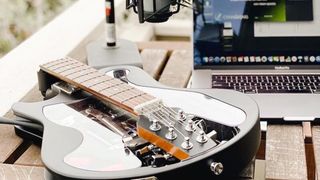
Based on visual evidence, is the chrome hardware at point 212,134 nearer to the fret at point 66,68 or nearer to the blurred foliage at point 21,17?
the fret at point 66,68

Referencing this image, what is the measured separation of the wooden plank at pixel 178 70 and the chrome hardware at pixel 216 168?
18.1 inches

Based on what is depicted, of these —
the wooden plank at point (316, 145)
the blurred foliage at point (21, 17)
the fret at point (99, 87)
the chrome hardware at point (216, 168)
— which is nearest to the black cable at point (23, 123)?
the fret at point (99, 87)

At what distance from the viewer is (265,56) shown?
1.24 meters

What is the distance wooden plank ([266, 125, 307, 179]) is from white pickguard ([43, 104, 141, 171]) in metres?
0.24

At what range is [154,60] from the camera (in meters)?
1.40

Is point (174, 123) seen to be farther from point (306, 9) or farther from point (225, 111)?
point (306, 9)

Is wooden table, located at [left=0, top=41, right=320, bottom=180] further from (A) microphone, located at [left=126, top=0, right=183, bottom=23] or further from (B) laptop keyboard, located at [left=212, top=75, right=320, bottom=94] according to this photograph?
(A) microphone, located at [left=126, top=0, right=183, bottom=23]

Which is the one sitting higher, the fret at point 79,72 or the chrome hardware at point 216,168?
the fret at point 79,72

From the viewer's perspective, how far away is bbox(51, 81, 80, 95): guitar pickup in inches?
40.8

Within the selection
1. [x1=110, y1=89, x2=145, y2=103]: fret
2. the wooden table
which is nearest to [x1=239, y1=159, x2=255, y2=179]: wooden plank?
the wooden table

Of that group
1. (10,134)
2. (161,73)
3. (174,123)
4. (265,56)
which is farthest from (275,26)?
(10,134)

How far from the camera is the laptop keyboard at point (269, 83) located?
44.6 inches

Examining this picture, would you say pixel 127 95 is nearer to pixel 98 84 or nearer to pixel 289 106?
pixel 98 84

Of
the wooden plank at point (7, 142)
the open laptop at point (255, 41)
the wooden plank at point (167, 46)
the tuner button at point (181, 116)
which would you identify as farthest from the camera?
the wooden plank at point (167, 46)
